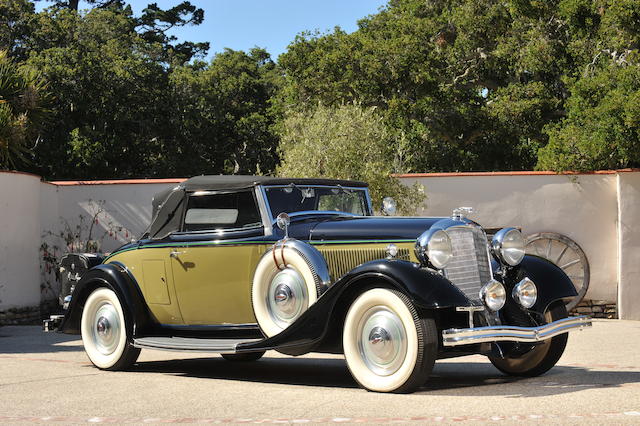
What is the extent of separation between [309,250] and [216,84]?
31933mm

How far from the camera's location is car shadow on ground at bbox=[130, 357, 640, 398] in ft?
23.5

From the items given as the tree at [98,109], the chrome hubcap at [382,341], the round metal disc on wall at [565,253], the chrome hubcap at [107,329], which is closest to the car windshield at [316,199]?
the chrome hubcap at [382,341]

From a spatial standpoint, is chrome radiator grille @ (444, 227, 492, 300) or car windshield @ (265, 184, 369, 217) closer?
chrome radiator grille @ (444, 227, 492, 300)

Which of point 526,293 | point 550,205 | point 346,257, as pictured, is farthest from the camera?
point 550,205

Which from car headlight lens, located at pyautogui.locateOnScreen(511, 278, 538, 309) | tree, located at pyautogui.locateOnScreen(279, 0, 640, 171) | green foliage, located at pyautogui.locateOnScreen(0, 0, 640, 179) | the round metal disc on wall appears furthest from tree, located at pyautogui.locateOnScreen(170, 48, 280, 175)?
car headlight lens, located at pyautogui.locateOnScreen(511, 278, 538, 309)

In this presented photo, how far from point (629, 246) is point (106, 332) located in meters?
10.9

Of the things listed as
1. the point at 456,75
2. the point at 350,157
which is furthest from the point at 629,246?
the point at 456,75

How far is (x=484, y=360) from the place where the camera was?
32.6 feet

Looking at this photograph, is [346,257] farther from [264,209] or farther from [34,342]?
[34,342]

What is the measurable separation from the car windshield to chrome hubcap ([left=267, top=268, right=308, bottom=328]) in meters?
0.84

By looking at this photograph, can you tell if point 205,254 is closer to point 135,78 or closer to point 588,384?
point 588,384

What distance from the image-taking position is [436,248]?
7.09 meters

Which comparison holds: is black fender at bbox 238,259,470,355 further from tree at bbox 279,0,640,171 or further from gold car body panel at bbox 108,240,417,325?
tree at bbox 279,0,640,171

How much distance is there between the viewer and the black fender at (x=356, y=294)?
6.71 metres
